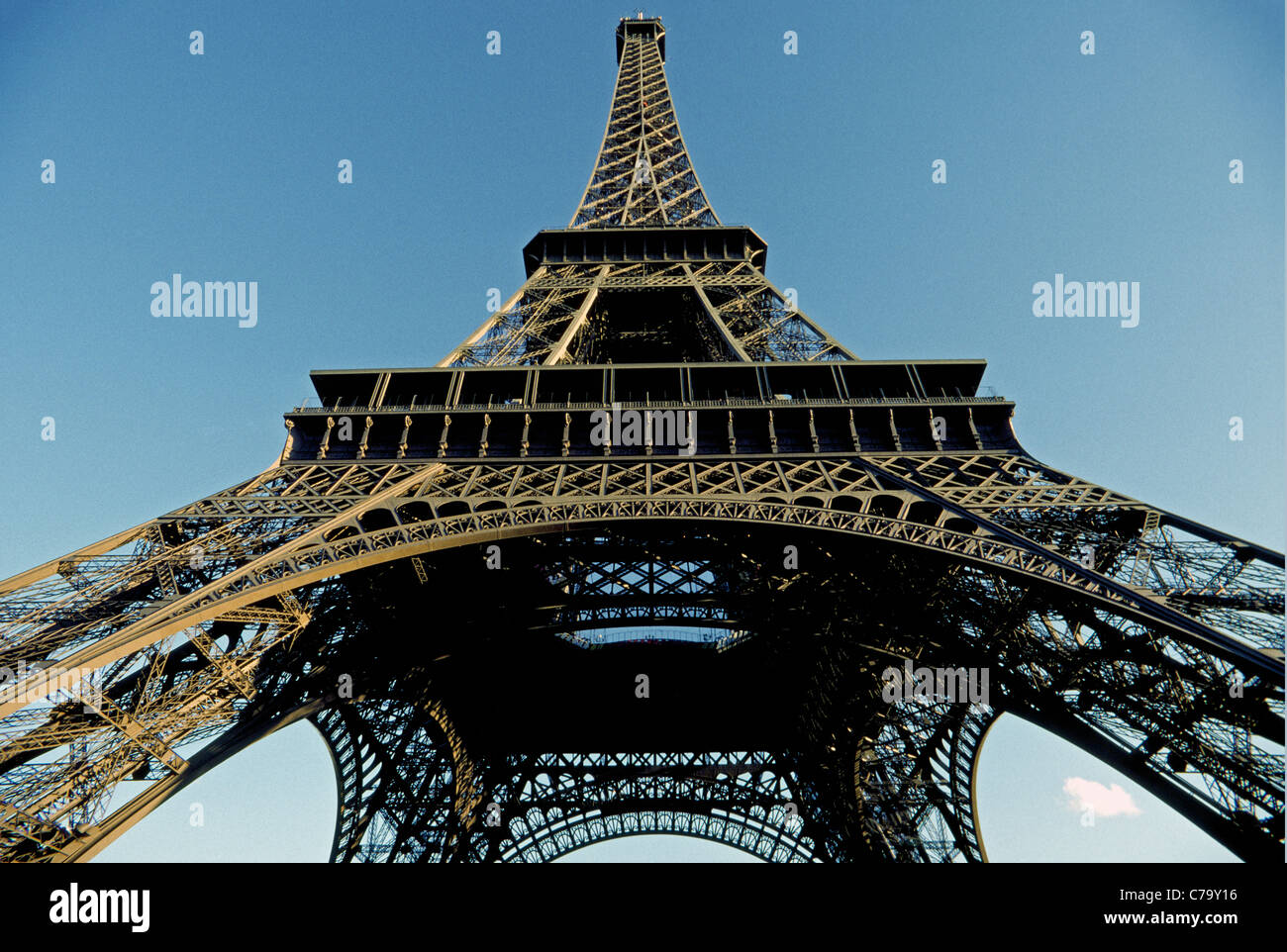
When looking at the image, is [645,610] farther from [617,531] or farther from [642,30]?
[642,30]

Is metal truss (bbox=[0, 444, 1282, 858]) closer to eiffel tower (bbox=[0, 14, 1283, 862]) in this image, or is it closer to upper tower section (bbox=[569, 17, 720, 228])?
eiffel tower (bbox=[0, 14, 1283, 862])

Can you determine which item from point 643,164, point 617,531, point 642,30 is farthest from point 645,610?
point 642,30

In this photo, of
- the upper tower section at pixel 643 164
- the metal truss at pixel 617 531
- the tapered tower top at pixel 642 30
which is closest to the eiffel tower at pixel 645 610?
the metal truss at pixel 617 531

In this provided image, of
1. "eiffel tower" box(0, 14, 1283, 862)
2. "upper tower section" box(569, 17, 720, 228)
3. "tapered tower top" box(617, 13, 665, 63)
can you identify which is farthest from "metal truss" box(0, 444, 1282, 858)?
"tapered tower top" box(617, 13, 665, 63)

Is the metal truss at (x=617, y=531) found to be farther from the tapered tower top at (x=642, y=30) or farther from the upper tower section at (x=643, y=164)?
the tapered tower top at (x=642, y=30)

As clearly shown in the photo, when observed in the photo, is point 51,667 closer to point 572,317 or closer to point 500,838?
point 572,317
